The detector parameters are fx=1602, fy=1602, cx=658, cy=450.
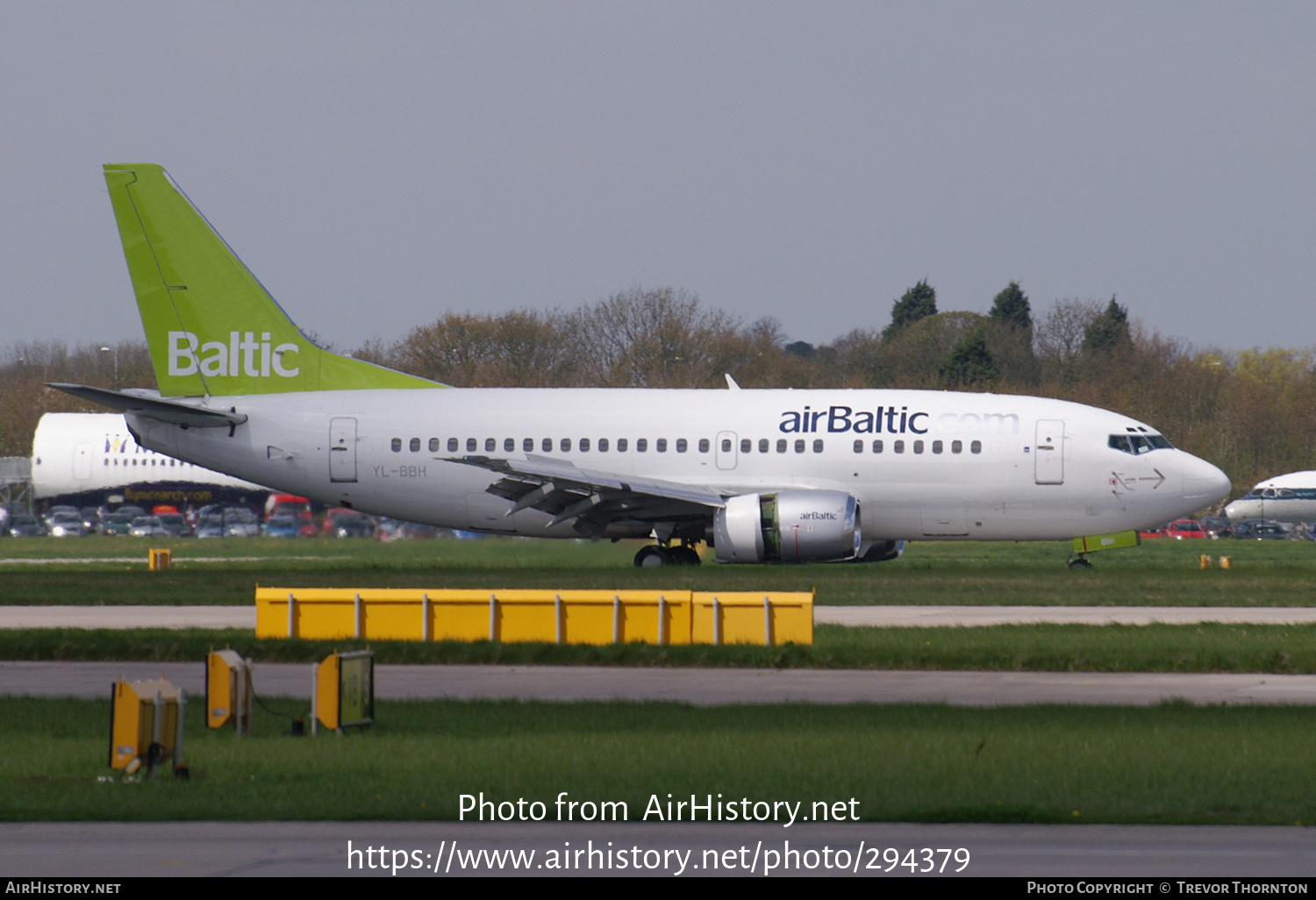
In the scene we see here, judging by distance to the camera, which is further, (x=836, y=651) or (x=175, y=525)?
(x=175, y=525)

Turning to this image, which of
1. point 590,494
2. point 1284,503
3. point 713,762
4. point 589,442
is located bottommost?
point 1284,503

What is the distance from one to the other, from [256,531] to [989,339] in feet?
245

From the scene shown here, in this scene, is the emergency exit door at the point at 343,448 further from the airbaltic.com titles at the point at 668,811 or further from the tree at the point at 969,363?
the tree at the point at 969,363

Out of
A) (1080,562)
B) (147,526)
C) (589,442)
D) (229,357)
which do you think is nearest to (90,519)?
(147,526)

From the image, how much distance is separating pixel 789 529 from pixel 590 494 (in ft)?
15.5

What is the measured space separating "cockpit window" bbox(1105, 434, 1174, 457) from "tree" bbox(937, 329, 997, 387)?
2964 inches

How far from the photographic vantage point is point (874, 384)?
117688 mm

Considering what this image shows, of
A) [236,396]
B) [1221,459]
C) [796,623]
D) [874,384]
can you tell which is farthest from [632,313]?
[796,623]

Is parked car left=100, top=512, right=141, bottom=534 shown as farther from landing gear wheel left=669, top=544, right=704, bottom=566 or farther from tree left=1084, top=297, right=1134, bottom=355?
tree left=1084, top=297, right=1134, bottom=355

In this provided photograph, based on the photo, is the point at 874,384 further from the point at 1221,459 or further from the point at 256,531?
the point at 256,531

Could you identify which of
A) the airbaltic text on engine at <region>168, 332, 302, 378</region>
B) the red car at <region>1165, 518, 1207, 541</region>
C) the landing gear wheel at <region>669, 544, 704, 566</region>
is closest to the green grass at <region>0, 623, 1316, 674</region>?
the landing gear wheel at <region>669, 544, 704, 566</region>

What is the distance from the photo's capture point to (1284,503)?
8956 cm

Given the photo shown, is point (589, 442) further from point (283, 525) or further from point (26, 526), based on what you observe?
point (26, 526)

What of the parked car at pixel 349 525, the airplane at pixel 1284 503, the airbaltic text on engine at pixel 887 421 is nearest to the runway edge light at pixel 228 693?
the airbaltic text on engine at pixel 887 421
